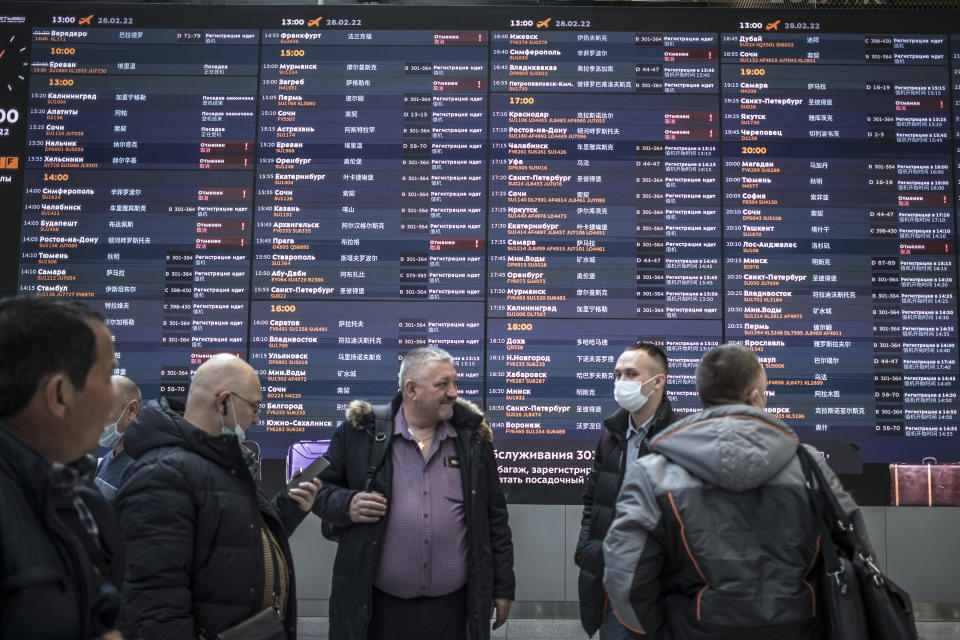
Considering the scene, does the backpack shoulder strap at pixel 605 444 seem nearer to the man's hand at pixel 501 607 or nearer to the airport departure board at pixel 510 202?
the man's hand at pixel 501 607

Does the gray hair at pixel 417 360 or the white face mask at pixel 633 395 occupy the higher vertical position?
the gray hair at pixel 417 360

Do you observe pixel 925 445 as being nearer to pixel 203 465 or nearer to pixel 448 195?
pixel 448 195

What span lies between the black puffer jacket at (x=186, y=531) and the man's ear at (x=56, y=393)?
1.06 metres

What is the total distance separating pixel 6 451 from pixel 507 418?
3.77 meters

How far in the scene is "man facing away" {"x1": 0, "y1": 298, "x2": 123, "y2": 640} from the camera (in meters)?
1.24

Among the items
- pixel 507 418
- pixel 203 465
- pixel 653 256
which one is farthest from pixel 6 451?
pixel 653 256

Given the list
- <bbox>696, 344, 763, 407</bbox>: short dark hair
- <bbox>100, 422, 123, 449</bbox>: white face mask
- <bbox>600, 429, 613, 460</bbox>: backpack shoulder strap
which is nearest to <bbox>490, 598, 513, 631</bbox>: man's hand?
<bbox>600, 429, 613, 460</bbox>: backpack shoulder strap

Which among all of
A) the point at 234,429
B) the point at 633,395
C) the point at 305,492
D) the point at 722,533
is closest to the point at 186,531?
the point at 234,429

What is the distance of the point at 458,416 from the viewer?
11.5ft

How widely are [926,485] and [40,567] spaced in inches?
194

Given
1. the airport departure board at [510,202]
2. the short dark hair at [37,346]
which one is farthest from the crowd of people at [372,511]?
the airport departure board at [510,202]

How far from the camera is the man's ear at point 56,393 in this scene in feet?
4.52

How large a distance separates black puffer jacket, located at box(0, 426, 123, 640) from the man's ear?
8 centimetres

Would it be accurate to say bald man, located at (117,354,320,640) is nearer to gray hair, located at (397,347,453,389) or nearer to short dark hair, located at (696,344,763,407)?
gray hair, located at (397,347,453,389)
